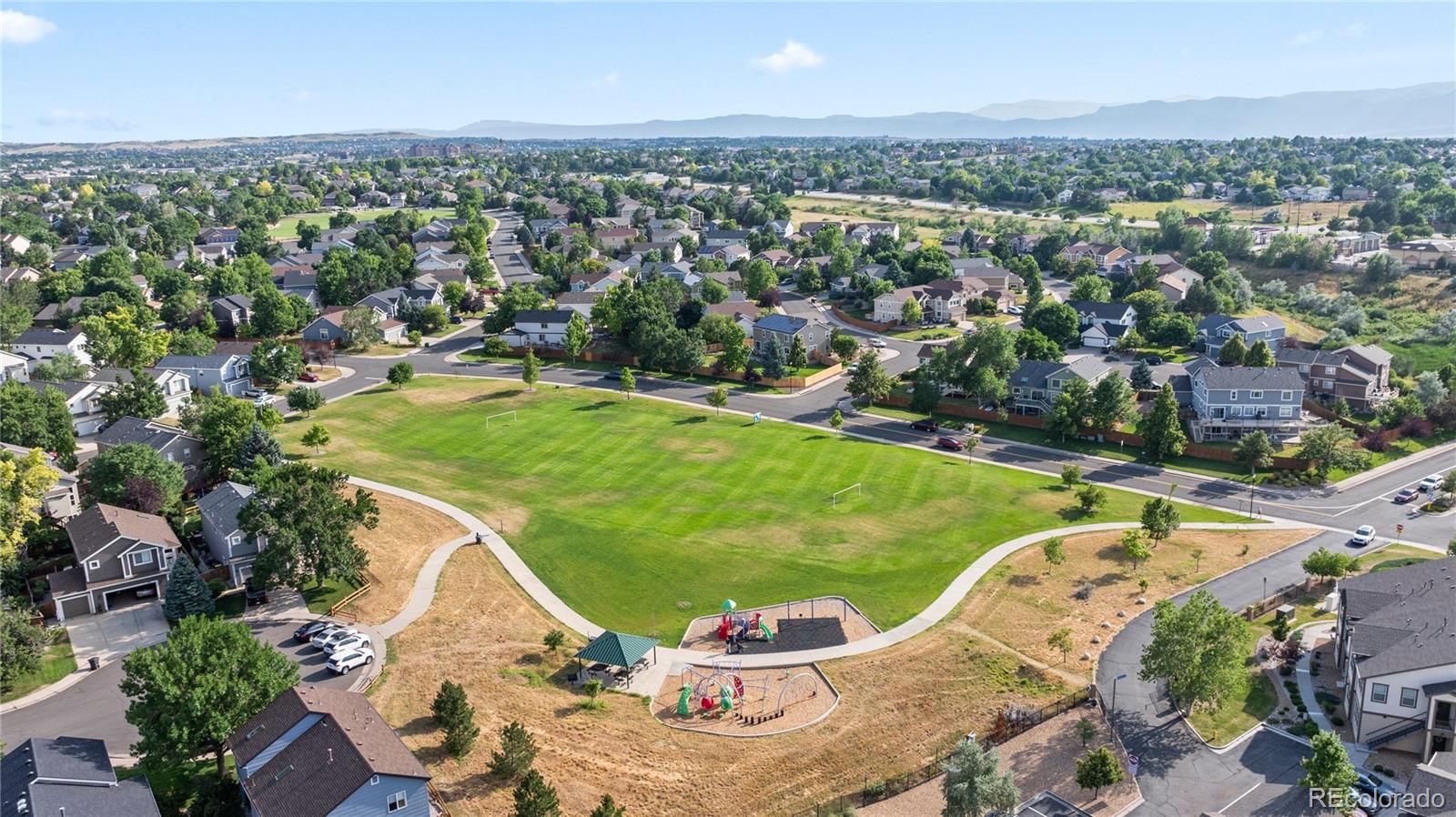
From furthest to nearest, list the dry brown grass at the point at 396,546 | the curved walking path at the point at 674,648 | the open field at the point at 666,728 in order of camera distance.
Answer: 1. the dry brown grass at the point at 396,546
2. the curved walking path at the point at 674,648
3. the open field at the point at 666,728

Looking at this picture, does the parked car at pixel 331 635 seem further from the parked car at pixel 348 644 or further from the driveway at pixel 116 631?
the driveway at pixel 116 631

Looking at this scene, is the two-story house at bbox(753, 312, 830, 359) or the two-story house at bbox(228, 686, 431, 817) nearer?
the two-story house at bbox(228, 686, 431, 817)

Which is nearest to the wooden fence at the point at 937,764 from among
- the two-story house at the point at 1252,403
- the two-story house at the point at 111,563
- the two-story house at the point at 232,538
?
the two-story house at the point at 232,538

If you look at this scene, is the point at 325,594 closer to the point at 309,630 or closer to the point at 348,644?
the point at 309,630

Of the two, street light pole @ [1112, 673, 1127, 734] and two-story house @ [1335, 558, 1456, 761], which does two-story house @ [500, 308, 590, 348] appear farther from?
two-story house @ [1335, 558, 1456, 761]

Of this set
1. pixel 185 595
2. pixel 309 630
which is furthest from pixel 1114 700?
pixel 185 595

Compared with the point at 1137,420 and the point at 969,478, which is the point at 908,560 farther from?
the point at 1137,420

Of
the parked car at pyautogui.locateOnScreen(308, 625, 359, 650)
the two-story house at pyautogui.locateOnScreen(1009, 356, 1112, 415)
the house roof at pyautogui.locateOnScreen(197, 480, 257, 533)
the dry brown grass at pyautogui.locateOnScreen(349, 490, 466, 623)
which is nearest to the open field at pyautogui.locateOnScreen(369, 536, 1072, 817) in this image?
the parked car at pyautogui.locateOnScreen(308, 625, 359, 650)
